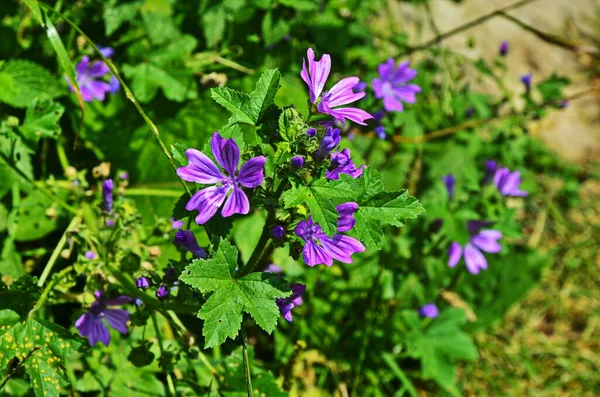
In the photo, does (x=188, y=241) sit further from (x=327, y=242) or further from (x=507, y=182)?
(x=507, y=182)

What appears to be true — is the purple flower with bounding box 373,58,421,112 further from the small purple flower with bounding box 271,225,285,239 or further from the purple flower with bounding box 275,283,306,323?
the small purple flower with bounding box 271,225,285,239

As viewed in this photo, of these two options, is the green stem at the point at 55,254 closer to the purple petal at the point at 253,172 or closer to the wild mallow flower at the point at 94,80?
the wild mallow flower at the point at 94,80

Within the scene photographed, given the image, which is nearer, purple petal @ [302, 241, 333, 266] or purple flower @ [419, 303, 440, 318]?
purple petal @ [302, 241, 333, 266]

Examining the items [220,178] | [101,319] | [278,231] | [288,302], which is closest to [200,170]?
[220,178]

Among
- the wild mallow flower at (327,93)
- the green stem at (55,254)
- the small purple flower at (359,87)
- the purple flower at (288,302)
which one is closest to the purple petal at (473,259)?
the small purple flower at (359,87)

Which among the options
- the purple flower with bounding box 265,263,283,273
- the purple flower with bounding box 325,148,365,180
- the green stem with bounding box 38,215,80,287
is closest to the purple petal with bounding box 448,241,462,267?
the purple flower with bounding box 265,263,283,273

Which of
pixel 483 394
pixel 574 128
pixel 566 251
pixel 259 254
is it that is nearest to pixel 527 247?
pixel 566 251

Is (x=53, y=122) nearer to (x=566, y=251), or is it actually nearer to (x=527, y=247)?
(x=527, y=247)
